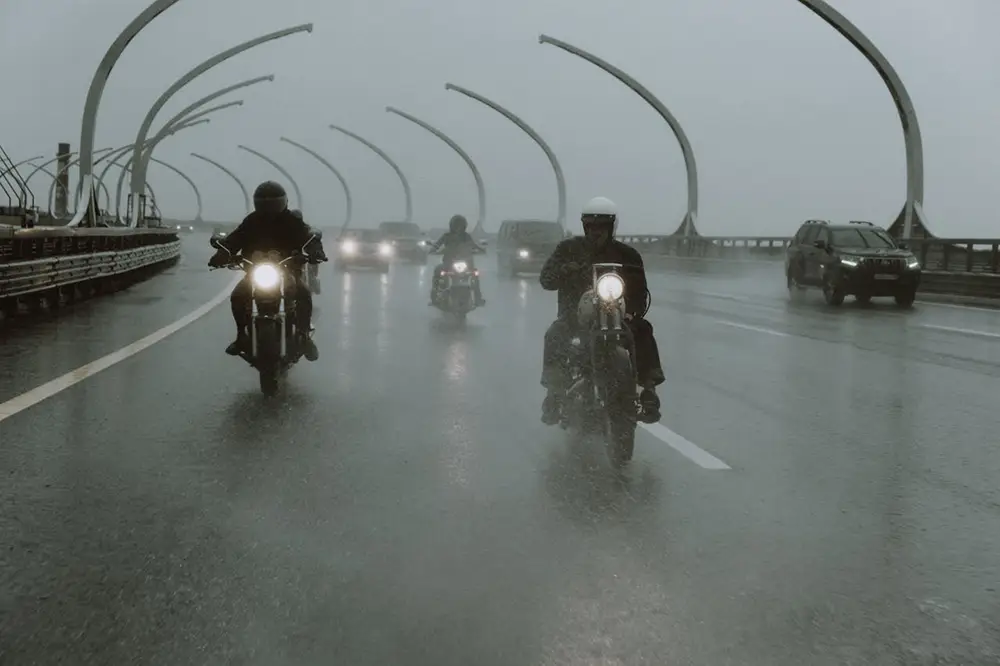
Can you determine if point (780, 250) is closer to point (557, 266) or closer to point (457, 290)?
point (457, 290)

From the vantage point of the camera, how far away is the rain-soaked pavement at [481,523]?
4.16 m

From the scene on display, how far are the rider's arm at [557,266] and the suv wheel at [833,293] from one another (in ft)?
58.0

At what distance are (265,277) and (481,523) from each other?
4.79 metres

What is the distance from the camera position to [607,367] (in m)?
7.52

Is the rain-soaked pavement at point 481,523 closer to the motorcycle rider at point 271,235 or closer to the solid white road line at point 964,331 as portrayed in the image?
the motorcycle rider at point 271,235

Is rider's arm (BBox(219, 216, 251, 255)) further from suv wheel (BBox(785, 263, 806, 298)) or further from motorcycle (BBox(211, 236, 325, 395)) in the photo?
suv wheel (BBox(785, 263, 806, 298))

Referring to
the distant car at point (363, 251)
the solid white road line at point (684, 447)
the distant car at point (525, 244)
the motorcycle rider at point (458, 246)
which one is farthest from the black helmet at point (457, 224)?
the distant car at point (363, 251)

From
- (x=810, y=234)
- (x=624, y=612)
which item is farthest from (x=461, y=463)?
(x=810, y=234)

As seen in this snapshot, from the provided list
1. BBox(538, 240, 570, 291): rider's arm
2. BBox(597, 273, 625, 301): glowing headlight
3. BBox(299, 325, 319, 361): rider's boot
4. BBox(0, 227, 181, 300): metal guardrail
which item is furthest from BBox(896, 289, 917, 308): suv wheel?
BBox(597, 273, 625, 301): glowing headlight

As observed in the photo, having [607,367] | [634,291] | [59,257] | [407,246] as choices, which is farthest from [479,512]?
[407,246]

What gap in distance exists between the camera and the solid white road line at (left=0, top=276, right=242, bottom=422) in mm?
9305

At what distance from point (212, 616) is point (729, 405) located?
6.26 m

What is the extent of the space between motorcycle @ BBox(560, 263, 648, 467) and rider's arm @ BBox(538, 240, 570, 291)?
0.81ft

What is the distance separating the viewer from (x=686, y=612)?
4.43 meters
